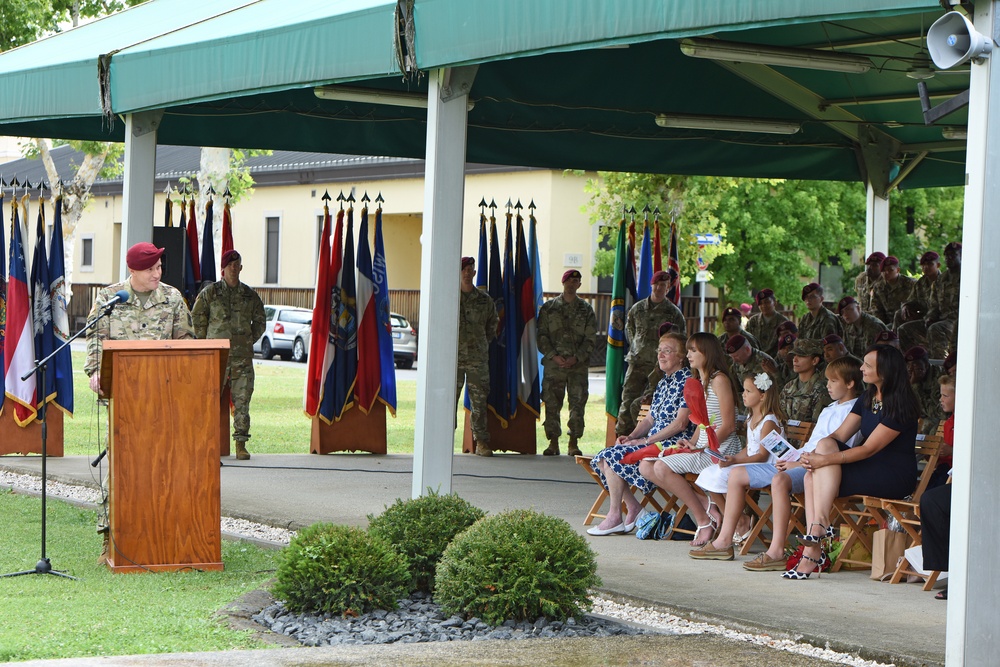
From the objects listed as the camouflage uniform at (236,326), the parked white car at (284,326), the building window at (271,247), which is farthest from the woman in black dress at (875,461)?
the building window at (271,247)

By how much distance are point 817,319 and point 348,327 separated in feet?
14.8

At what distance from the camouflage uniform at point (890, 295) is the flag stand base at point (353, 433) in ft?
17.6

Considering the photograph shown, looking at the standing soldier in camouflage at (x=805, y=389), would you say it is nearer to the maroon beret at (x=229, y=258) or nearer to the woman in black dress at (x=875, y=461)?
the woman in black dress at (x=875, y=461)

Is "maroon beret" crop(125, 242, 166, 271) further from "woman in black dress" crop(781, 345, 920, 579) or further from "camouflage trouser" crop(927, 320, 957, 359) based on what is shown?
"camouflage trouser" crop(927, 320, 957, 359)

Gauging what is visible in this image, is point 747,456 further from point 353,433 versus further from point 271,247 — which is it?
point 271,247

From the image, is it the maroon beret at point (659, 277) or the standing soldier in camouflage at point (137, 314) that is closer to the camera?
the standing soldier in camouflage at point (137, 314)

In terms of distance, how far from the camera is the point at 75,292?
150ft

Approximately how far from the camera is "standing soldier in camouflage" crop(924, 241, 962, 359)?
1294cm

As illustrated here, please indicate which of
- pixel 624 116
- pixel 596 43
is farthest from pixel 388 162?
pixel 596 43

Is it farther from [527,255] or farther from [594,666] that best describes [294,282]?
[594,666]

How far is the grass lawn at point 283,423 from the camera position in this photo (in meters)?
15.3

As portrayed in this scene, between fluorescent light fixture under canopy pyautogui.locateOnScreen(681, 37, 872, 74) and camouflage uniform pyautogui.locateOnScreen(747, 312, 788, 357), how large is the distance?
513 cm

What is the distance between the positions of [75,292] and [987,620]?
143ft

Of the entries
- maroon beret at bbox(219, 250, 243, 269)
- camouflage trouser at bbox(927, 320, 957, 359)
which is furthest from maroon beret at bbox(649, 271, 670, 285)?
maroon beret at bbox(219, 250, 243, 269)
